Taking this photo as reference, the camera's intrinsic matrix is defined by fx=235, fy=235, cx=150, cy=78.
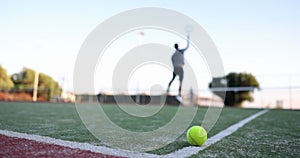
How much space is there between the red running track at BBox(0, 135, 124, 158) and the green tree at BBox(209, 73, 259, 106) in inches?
629

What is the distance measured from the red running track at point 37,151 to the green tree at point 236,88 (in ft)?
52.4

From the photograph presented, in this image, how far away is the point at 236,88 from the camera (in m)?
18.6

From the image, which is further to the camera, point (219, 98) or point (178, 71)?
point (219, 98)

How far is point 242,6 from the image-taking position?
10078 millimetres

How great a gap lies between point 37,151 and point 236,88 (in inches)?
718

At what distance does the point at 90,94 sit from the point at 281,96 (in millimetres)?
16208

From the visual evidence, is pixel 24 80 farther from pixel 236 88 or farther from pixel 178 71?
pixel 178 71

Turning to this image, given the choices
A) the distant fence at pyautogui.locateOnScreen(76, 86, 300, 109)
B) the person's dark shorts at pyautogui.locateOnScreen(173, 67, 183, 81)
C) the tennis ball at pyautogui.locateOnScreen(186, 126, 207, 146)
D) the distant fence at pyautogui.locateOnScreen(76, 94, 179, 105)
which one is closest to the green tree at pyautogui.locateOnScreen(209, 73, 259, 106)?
the distant fence at pyautogui.locateOnScreen(76, 86, 300, 109)

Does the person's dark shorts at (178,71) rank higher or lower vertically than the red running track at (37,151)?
higher

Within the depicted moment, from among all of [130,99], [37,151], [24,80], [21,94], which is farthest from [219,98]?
[24,80]

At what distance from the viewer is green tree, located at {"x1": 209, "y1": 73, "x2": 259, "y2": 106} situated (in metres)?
17.1

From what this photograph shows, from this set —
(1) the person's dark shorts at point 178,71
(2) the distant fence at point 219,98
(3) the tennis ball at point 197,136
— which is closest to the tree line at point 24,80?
(2) the distant fence at point 219,98

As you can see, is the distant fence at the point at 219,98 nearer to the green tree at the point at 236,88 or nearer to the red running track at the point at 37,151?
the green tree at the point at 236,88

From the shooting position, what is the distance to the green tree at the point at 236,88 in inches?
673
